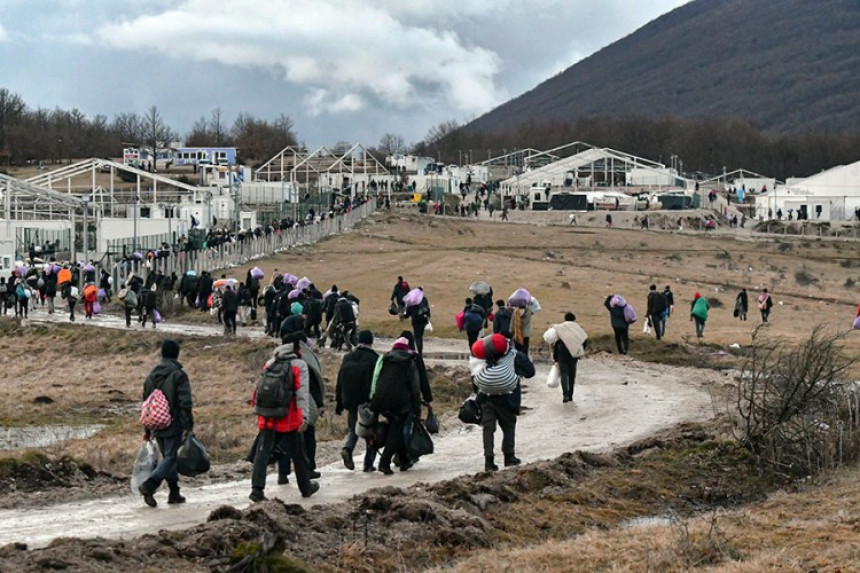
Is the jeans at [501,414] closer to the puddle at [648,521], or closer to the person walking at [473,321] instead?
the puddle at [648,521]

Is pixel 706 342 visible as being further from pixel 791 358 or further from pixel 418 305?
pixel 791 358

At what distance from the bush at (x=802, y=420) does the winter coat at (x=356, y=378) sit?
4.25 metres

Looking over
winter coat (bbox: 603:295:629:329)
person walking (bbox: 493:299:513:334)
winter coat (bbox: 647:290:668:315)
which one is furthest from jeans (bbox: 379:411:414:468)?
winter coat (bbox: 647:290:668:315)

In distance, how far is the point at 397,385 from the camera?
1608cm

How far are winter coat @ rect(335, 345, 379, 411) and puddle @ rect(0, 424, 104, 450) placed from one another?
5.40 m

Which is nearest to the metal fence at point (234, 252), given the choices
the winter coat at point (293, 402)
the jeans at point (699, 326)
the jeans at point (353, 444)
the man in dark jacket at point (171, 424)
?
the jeans at point (699, 326)

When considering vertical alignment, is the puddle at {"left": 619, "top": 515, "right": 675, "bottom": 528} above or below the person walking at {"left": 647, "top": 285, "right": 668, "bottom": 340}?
below

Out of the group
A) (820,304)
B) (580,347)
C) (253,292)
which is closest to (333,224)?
(820,304)

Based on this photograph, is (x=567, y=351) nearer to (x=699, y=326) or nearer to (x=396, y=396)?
(x=396, y=396)

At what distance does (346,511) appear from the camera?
13.0 meters

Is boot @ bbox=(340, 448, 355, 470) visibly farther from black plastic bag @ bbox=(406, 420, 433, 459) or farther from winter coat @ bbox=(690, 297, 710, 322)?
winter coat @ bbox=(690, 297, 710, 322)

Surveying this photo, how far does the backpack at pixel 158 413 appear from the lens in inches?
550

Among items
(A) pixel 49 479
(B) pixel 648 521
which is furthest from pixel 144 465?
(B) pixel 648 521

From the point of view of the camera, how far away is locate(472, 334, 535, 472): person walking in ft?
53.2
